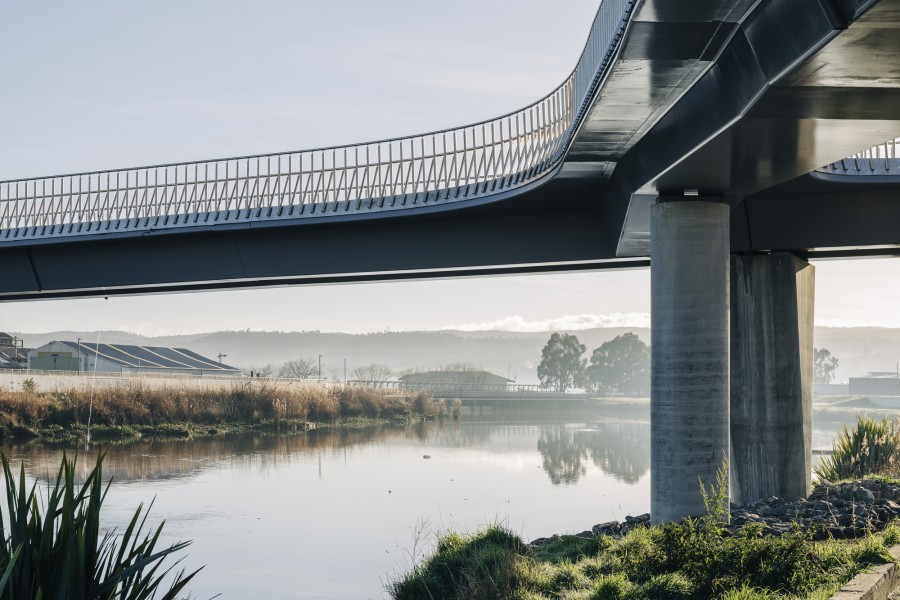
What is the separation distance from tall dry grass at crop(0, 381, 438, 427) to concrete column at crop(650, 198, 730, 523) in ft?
147

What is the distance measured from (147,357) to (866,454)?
378 ft

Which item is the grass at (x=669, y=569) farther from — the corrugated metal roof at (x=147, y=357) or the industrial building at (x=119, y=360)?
the corrugated metal roof at (x=147, y=357)

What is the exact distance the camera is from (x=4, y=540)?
8.52 meters

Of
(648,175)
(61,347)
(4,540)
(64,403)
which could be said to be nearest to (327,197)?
(648,175)

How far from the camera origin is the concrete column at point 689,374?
55.6ft

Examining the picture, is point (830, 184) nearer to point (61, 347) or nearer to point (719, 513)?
point (719, 513)

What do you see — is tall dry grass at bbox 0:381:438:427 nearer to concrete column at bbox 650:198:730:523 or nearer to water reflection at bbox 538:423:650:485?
water reflection at bbox 538:423:650:485

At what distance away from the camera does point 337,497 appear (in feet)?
115

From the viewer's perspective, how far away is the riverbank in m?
10.6

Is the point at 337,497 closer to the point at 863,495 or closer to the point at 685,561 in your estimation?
the point at 863,495

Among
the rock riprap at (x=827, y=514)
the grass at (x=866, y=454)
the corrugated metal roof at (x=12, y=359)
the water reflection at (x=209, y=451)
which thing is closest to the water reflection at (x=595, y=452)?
the water reflection at (x=209, y=451)

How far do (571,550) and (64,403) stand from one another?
47661mm

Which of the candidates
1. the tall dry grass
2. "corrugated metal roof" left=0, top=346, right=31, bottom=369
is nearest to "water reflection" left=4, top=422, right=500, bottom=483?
the tall dry grass

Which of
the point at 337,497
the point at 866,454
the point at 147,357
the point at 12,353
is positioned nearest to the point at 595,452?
the point at 337,497
